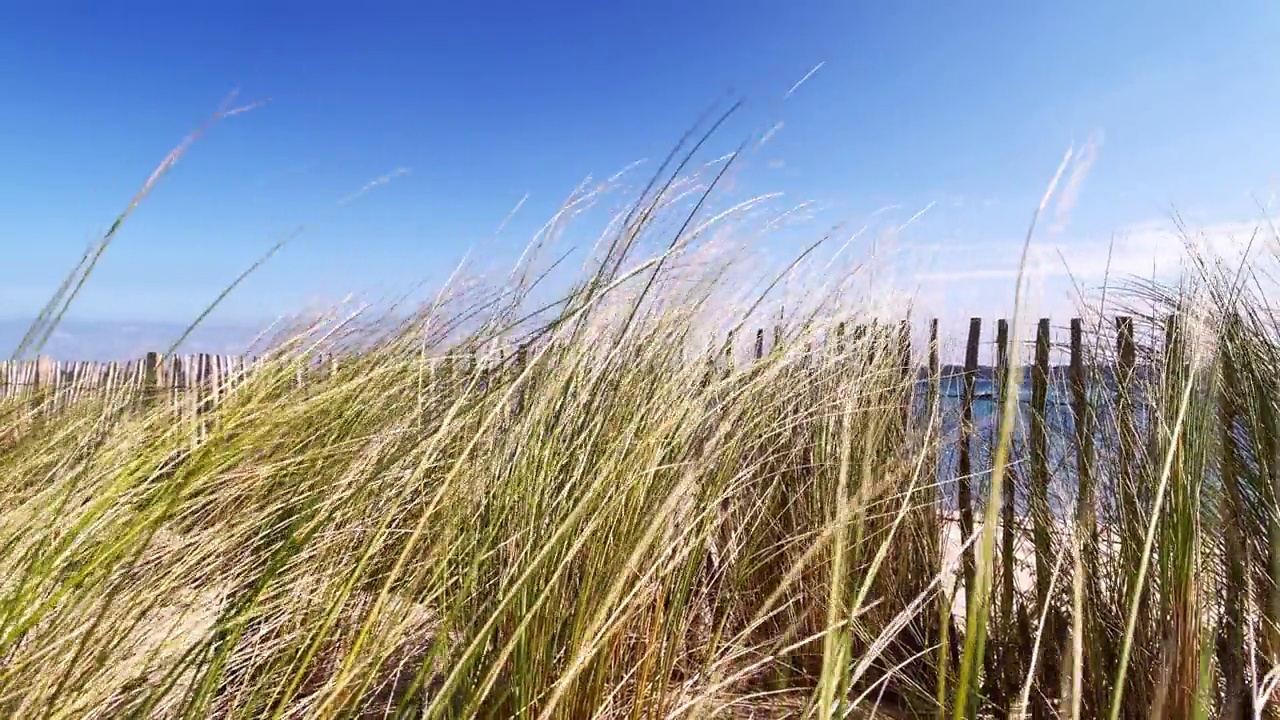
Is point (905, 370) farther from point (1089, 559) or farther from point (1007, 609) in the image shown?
point (1089, 559)

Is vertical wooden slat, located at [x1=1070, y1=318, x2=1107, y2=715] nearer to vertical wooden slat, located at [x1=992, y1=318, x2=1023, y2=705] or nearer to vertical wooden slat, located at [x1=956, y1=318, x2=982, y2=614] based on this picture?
vertical wooden slat, located at [x1=992, y1=318, x2=1023, y2=705]

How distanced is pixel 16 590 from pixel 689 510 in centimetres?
102

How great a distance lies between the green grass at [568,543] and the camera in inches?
39.6

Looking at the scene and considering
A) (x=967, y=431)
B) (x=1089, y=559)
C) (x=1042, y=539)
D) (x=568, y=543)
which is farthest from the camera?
(x=967, y=431)

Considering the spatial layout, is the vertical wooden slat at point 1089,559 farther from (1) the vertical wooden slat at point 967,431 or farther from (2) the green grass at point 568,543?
(1) the vertical wooden slat at point 967,431

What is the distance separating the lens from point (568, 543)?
1220 millimetres

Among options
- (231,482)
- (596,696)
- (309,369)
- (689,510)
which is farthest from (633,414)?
(309,369)

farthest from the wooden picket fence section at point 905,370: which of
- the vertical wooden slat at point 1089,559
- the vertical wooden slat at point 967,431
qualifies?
the vertical wooden slat at point 1089,559

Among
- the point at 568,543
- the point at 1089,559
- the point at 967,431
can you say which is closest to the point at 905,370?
the point at 967,431

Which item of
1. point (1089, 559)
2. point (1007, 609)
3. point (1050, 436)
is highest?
point (1050, 436)

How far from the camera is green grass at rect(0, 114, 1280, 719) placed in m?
1.01

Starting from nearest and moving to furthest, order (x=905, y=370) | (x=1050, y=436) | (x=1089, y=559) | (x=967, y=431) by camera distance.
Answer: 1. (x=1089, y=559)
2. (x=1050, y=436)
3. (x=967, y=431)
4. (x=905, y=370)

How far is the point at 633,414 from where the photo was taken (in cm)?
143

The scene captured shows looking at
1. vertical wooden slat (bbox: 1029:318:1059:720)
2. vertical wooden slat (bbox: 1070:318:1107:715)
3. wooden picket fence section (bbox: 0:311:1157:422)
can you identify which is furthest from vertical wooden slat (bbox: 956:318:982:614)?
vertical wooden slat (bbox: 1070:318:1107:715)
